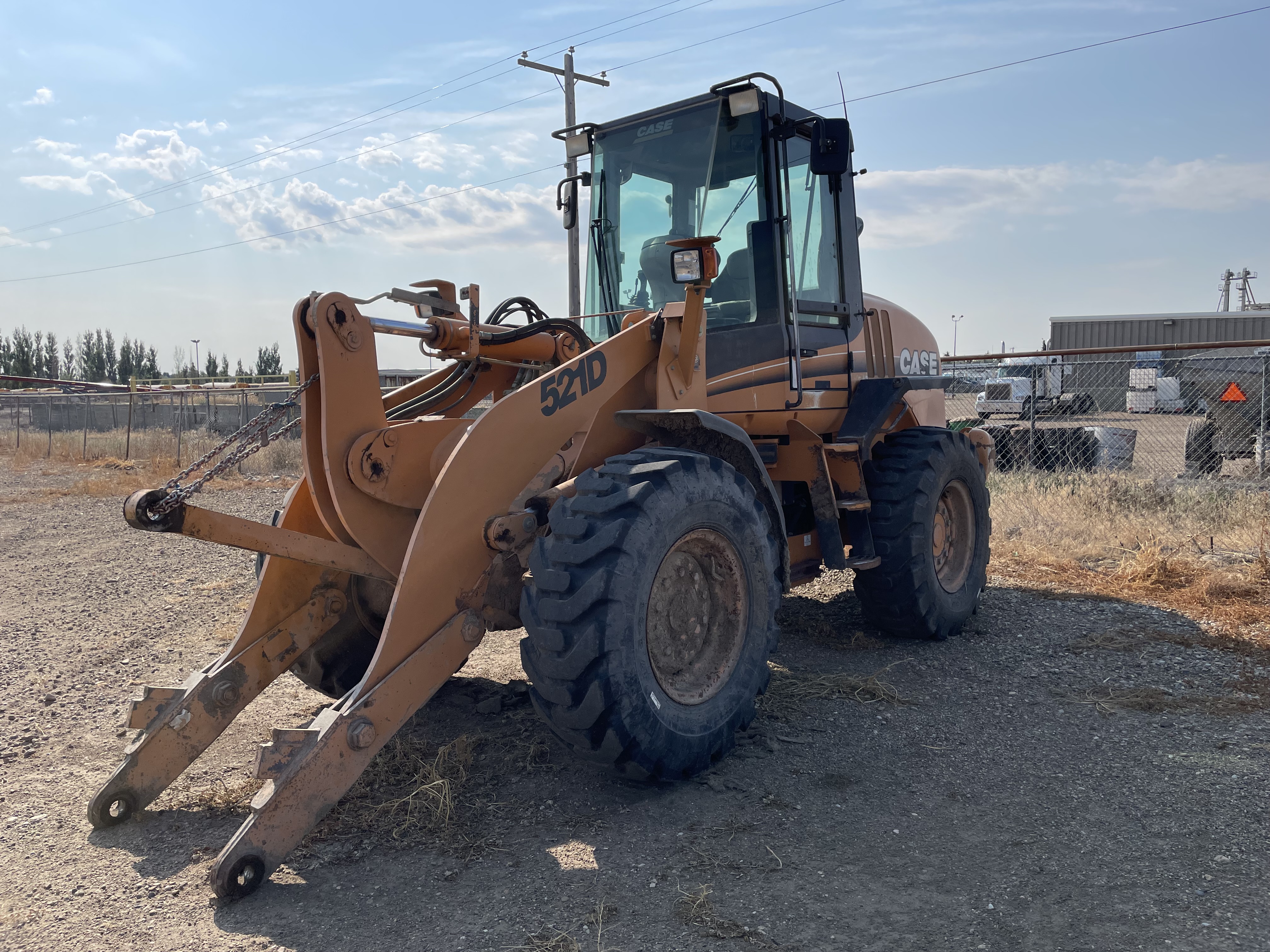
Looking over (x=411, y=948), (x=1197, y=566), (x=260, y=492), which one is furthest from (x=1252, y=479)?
(x=260, y=492)

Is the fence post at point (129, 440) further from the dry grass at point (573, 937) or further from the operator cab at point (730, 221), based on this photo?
the dry grass at point (573, 937)

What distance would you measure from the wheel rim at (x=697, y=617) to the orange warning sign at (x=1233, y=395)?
1098 cm

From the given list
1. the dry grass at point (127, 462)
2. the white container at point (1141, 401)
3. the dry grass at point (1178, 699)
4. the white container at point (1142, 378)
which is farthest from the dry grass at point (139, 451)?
the white container at point (1142, 378)

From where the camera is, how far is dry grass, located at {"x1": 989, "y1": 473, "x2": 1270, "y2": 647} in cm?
712

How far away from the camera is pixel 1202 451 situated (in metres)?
12.4

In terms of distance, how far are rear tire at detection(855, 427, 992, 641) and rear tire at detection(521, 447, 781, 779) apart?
Answer: 5.49ft

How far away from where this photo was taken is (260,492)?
16.0m

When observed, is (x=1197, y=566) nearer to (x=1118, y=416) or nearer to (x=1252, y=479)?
(x=1252, y=479)

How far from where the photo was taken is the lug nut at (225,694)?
408 centimetres

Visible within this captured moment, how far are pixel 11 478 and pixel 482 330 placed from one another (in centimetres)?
1787

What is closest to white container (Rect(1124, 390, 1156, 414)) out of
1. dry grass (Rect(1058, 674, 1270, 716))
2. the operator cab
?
dry grass (Rect(1058, 674, 1270, 716))

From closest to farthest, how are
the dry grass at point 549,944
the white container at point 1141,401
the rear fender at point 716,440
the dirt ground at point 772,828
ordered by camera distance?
1. the dry grass at point 549,944
2. the dirt ground at point 772,828
3. the rear fender at point 716,440
4. the white container at point 1141,401

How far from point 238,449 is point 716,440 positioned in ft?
7.18

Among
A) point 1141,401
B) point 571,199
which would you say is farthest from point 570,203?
point 1141,401
